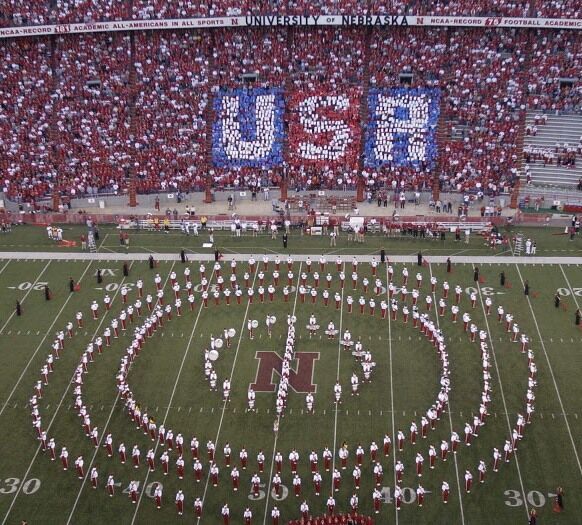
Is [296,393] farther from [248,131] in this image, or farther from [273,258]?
[248,131]

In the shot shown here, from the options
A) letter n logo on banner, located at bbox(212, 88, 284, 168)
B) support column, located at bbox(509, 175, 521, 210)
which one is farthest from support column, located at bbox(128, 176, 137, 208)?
support column, located at bbox(509, 175, 521, 210)

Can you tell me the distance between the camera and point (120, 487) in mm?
24453

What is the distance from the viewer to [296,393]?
92.7 feet

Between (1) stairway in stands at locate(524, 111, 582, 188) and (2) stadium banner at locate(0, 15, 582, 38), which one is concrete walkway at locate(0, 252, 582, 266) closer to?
(1) stairway in stands at locate(524, 111, 582, 188)

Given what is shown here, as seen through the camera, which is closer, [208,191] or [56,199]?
[56,199]

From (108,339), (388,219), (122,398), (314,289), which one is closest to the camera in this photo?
(122,398)

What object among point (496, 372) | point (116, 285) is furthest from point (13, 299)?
point (496, 372)

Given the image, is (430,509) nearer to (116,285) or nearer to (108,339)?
(108,339)

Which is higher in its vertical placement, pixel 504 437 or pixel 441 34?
pixel 441 34

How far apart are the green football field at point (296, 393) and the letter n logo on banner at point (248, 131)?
7.85m

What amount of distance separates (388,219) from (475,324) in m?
9.30

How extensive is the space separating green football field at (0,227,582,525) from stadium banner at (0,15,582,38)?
38.4 feet

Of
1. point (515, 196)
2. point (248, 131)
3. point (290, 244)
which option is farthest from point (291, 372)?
point (248, 131)

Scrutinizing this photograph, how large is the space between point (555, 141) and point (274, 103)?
1307 centimetres
